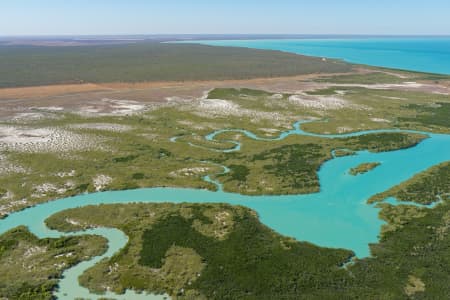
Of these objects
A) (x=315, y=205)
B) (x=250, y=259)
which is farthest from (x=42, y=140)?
(x=315, y=205)

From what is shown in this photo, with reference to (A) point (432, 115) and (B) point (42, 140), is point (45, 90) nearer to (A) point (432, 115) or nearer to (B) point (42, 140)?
(B) point (42, 140)

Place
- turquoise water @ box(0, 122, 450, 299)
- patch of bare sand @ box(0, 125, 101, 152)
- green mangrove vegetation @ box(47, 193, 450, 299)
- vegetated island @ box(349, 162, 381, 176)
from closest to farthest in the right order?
green mangrove vegetation @ box(47, 193, 450, 299), turquoise water @ box(0, 122, 450, 299), vegetated island @ box(349, 162, 381, 176), patch of bare sand @ box(0, 125, 101, 152)

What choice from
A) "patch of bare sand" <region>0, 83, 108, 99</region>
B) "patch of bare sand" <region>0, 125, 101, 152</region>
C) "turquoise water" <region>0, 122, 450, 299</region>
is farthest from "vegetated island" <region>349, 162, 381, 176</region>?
"patch of bare sand" <region>0, 83, 108, 99</region>

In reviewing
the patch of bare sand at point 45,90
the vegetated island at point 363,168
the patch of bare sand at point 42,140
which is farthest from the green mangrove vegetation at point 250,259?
the patch of bare sand at point 45,90

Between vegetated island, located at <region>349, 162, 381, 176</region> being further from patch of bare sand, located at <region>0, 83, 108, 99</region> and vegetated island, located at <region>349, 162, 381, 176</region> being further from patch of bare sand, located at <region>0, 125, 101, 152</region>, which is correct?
patch of bare sand, located at <region>0, 83, 108, 99</region>

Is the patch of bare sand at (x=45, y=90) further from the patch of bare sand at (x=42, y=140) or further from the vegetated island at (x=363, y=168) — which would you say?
the vegetated island at (x=363, y=168)

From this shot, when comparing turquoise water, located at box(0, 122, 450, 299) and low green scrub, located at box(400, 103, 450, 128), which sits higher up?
low green scrub, located at box(400, 103, 450, 128)

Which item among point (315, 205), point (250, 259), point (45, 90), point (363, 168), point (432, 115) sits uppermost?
point (45, 90)
